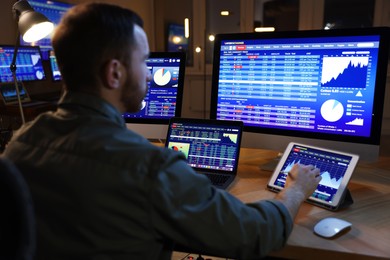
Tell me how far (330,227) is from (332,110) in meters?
0.48

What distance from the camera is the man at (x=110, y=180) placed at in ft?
2.14

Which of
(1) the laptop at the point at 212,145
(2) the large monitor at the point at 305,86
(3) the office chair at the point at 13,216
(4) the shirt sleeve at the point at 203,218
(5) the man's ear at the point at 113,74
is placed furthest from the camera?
(1) the laptop at the point at 212,145

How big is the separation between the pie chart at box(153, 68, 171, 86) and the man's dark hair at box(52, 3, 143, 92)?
79 centimetres

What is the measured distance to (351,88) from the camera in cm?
121

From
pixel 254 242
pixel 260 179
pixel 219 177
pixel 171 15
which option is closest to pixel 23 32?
pixel 219 177

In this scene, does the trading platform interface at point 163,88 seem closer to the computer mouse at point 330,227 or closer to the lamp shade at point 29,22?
the lamp shade at point 29,22

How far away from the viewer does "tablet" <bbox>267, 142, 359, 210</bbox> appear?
1049mm

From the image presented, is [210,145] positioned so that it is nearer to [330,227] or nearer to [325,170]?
[325,170]

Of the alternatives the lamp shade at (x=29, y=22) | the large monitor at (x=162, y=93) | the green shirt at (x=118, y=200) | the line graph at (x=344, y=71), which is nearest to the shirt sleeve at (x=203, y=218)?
the green shirt at (x=118, y=200)

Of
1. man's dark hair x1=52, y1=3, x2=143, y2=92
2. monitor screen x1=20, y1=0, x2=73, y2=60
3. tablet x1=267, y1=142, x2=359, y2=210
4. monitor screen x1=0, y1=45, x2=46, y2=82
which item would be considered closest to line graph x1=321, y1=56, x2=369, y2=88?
tablet x1=267, y1=142, x2=359, y2=210

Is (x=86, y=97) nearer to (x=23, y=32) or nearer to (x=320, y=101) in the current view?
(x=320, y=101)

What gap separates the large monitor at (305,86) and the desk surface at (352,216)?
0.12m

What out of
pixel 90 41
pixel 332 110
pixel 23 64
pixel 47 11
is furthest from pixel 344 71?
pixel 47 11

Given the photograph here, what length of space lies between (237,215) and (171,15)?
523 centimetres
